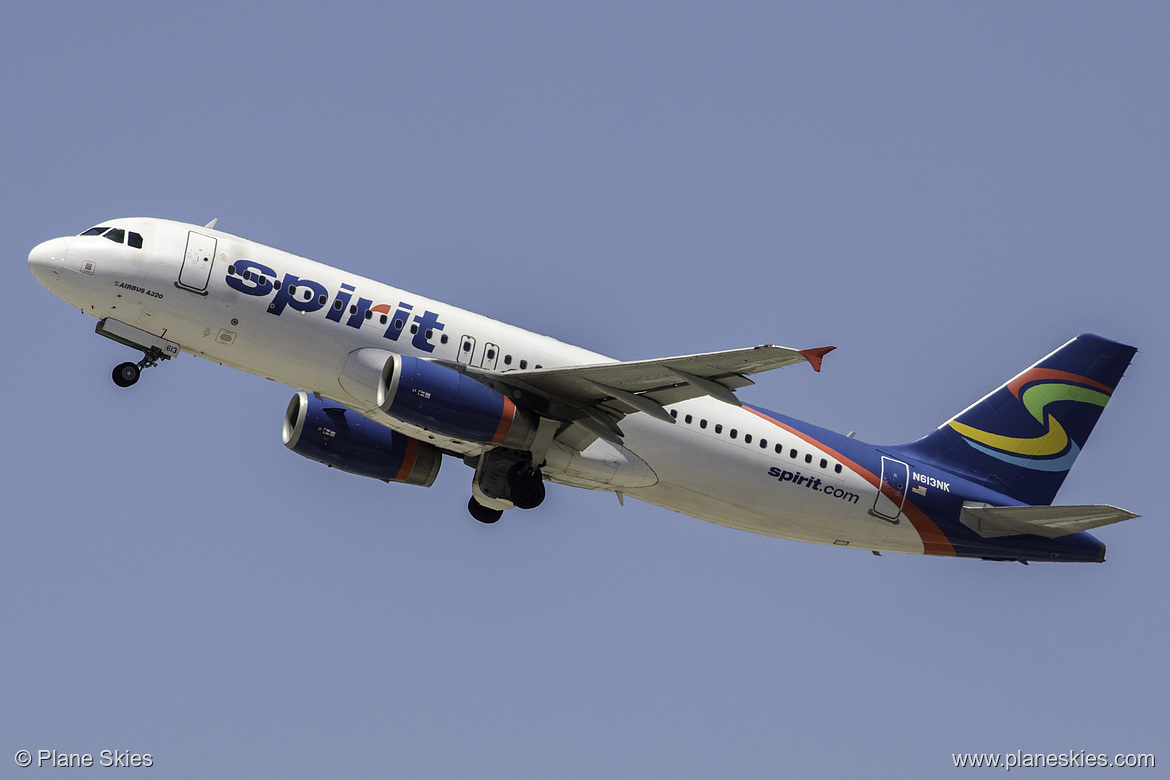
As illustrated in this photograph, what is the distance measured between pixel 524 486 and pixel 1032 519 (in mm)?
13070

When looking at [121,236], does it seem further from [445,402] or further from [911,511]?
[911,511]

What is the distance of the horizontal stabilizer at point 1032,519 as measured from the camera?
109 ft

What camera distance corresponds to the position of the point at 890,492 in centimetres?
3509

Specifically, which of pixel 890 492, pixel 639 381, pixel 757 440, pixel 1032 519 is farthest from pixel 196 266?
pixel 1032 519

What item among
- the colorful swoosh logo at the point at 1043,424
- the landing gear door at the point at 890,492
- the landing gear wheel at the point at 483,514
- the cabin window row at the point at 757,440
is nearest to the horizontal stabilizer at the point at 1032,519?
the landing gear door at the point at 890,492

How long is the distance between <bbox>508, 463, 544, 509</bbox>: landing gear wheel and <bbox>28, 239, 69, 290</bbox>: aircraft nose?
36.9 ft

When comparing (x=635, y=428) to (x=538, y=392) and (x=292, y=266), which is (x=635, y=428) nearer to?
(x=538, y=392)

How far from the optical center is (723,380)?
95.6ft

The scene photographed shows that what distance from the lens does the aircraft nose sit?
30.3 m

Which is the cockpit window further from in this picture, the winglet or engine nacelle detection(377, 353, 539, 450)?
the winglet

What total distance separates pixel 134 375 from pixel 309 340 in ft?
13.8

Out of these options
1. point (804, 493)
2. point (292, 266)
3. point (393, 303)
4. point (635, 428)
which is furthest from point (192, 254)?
point (804, 493)

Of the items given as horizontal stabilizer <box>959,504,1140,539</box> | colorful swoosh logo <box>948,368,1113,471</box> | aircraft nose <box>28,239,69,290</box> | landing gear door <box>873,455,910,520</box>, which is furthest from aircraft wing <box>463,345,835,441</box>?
colorful swoosh logo <box>948,368,1113,471</box>

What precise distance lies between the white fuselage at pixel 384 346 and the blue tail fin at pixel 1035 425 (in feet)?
11.9
